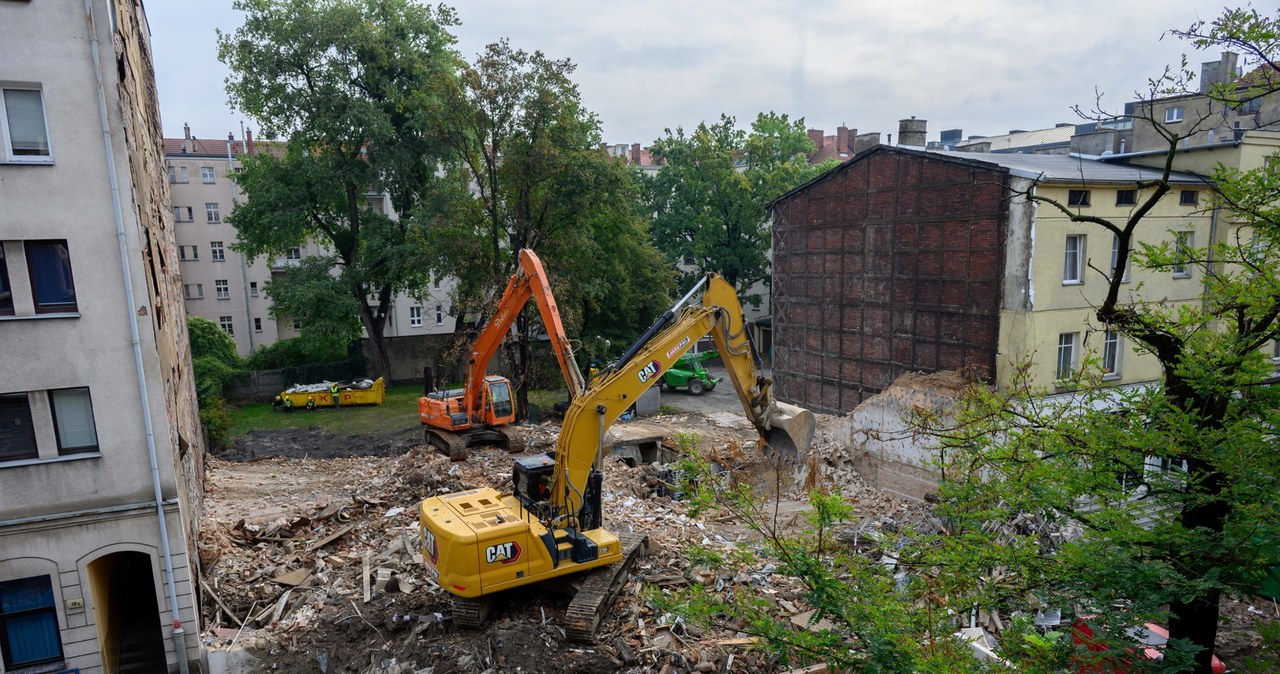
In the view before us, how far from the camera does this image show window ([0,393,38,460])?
1026cm

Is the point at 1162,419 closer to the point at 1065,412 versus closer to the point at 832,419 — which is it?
the point at 1065,412

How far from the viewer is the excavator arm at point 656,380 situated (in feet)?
35.4

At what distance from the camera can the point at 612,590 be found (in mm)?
10562

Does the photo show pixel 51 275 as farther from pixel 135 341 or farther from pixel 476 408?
pixel 476 408

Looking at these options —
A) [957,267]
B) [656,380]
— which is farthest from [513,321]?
[957,267]

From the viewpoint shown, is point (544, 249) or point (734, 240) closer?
point (544, 249)

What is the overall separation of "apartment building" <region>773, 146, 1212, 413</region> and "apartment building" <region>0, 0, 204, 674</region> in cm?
1600

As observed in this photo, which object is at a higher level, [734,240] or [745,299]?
[734,240]

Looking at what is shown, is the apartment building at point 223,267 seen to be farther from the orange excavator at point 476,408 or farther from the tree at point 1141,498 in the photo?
the tree at point 1141,498

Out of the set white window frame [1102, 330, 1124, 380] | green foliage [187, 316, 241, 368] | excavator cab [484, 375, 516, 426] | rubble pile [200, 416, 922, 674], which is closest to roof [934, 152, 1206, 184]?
white window frame [1102, 330, 1124, 380]

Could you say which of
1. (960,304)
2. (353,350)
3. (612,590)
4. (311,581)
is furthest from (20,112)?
(353,350)

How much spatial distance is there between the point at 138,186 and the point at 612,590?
9.78 m

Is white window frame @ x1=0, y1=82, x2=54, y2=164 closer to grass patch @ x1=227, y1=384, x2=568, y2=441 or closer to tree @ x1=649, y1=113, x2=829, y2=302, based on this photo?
grass patch @ x1=227, y1=384, x2=568, y2=441

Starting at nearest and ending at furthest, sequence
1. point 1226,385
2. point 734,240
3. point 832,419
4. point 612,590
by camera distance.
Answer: point 1226,385
point 612,590
point 832,419
point 734,240
